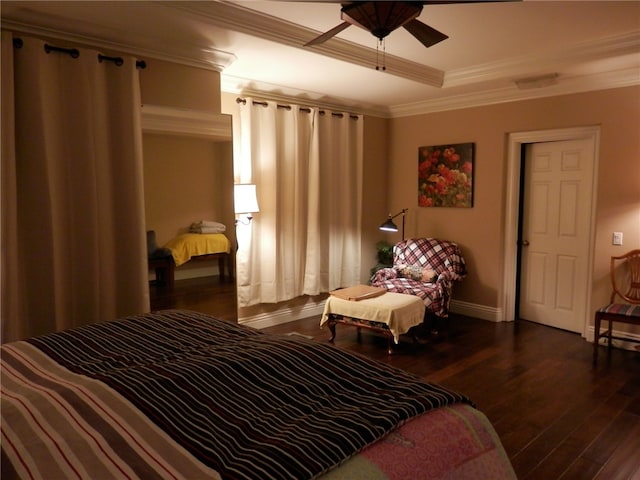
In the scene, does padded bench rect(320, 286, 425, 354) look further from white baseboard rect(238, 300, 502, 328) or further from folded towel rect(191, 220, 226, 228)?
folded towel rect(191, 220, 226, 228)

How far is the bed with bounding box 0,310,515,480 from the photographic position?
113cm

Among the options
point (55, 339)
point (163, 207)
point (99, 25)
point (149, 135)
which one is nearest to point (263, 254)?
point (163, 207)

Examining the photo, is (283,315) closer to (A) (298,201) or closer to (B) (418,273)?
(A) (298,201)

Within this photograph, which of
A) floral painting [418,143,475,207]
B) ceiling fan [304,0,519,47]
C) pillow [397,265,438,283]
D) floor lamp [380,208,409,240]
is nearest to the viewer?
ceiling fan [304,0,519,47]

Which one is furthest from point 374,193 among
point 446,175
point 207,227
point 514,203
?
point 207,227

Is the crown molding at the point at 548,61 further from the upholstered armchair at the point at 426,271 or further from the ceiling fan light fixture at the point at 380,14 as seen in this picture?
the ceiling fan light fixture at the point at 380,14

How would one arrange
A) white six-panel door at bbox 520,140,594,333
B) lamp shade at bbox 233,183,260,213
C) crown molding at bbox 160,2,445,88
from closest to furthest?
crown molding at bbox 160,2,445,88, lamp shade at bbox 233,183,260,213, white six-panel door at bbox 520,140,594,333

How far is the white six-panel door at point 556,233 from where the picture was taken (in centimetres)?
469

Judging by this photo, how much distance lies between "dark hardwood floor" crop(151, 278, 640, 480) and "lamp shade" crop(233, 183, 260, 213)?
0.77 meters

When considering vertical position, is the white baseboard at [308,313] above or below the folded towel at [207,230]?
below

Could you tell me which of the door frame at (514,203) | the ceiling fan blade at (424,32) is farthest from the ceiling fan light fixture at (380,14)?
the door frame at (514,203)

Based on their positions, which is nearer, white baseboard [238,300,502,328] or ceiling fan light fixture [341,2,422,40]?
ceiling fan light fixture [341,2,422,40]

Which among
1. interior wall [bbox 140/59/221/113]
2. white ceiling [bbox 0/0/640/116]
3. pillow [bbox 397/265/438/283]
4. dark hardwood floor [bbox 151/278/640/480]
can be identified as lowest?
dark hardwood floor [bbox 151/278/640/480]

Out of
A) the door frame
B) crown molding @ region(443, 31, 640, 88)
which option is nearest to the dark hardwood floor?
the door frame
